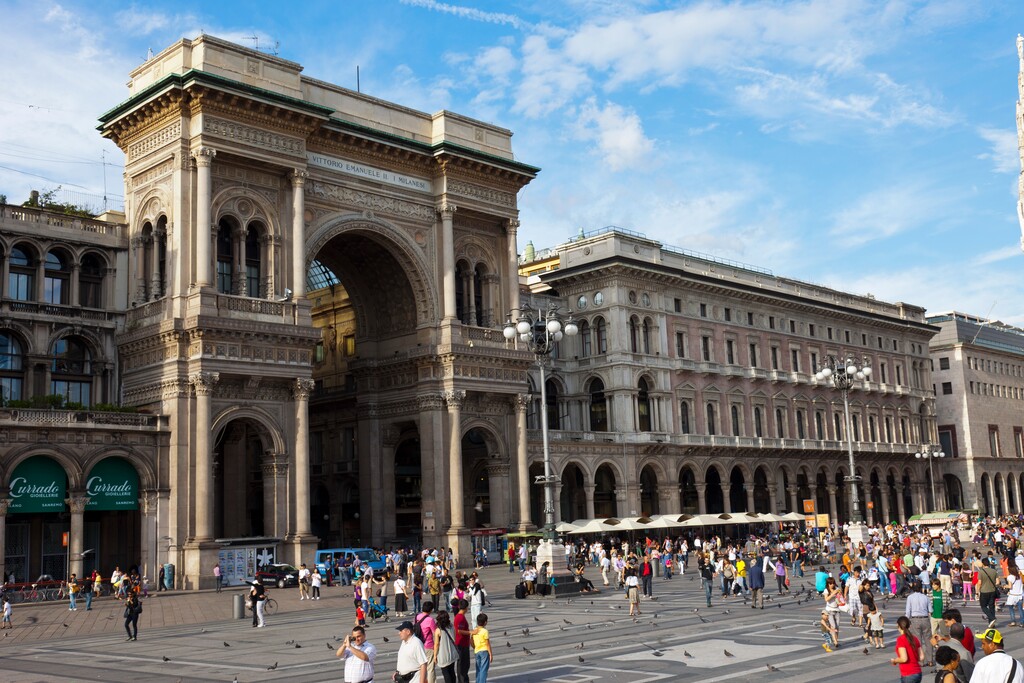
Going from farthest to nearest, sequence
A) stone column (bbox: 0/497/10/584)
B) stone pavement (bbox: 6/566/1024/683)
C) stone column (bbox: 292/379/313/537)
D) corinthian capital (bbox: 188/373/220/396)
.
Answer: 1. stone column (bbox: 292/379/313/537)
2. corinthian capital (bbox: 188/373/220/396)
3. stone column (bbox: 0/497/10/584)
4. stone pavement (bbox: 6/566/1024/683)

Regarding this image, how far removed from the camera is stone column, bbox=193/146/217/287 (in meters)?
45.8

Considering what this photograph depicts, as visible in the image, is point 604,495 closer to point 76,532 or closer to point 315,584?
point 315,584

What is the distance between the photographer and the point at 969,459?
107562 millimetres

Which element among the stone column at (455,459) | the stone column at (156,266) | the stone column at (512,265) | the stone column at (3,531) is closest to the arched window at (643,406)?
the stone column at (512,265)

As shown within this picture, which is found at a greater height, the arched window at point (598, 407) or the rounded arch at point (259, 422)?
the arched window at point (598, 407)

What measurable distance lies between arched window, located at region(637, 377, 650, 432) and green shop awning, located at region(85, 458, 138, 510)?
36627mm

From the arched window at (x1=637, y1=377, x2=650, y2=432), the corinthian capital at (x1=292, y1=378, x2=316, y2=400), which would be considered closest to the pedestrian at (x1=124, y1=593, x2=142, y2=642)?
the corinthian capital at (x1=292, y1=378, x2=316, y2=400)

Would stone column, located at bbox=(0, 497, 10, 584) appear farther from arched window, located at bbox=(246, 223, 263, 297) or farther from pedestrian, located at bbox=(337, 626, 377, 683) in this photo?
pedestrian, located at bbox=(337, 626, 377, 683)

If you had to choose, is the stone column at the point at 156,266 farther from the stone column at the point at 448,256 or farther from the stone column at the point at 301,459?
the stone column at the point at 448,256

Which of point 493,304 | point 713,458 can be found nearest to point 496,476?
point 493,304

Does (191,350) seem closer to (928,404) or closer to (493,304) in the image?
(493,304)

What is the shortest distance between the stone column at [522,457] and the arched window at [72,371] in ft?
70.9

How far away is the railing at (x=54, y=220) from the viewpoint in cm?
4722

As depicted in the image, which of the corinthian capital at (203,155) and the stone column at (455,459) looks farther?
the stone column at (455,459)
